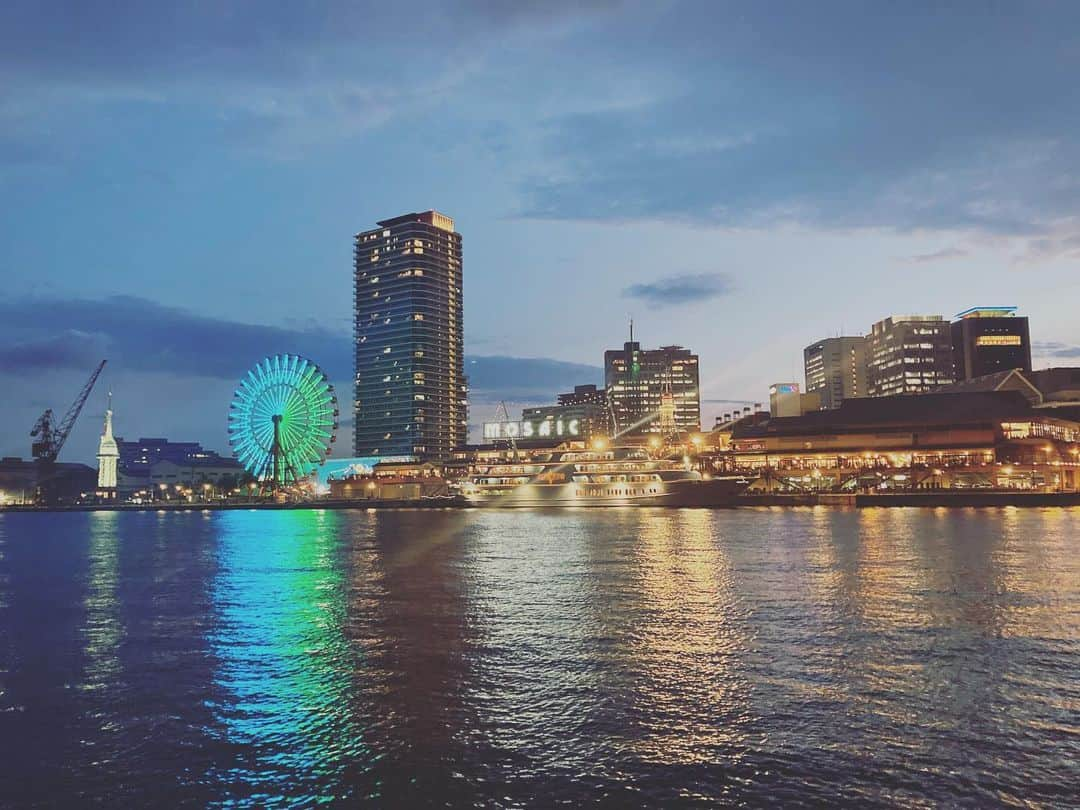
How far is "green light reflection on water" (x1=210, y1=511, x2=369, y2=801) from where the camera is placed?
1664 cm

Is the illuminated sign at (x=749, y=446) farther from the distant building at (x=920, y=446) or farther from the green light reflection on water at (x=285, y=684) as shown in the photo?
the green light reflection on water at (x=285, y=684)

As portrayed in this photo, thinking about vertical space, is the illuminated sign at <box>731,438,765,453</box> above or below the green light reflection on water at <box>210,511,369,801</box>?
above

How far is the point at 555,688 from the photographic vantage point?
2177 cm

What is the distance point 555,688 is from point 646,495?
118890 millimetres

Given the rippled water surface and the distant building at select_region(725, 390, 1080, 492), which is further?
the distant building at select_region(725, 390, 1080, 492)

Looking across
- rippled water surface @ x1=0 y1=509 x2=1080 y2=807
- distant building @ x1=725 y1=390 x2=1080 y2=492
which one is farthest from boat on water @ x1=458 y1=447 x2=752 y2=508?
rippled water surface @ x1=0 y1=509 x2=1080 y2=807

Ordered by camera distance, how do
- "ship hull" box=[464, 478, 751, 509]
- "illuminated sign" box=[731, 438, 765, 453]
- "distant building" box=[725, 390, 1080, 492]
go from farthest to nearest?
"illuminated sign" box=[731, 438, 765, 453], "distant building" box=[725, 390, 1080, 492], "ship hull" box=[464, 478, 751, 509]

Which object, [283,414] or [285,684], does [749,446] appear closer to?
[283,414]

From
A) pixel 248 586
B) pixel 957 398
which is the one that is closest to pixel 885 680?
pixel 248 586

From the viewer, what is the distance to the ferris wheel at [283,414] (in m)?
159

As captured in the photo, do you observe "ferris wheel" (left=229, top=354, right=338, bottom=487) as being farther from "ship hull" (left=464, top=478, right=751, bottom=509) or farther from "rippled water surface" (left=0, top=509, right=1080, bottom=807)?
"rippled water surface" (left=0, top=509, right=1080, bottom=807)

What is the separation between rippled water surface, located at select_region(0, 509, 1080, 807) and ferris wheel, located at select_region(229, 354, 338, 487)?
11252 centimetres

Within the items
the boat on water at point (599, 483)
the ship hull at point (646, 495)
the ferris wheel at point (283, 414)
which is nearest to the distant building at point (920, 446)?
the boat on water at point (599, 483)

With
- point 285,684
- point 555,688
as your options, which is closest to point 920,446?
point 555,688
